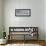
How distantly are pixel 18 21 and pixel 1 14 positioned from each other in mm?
752

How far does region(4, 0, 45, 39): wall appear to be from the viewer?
4801 millimetres

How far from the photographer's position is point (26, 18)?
15.8 ft

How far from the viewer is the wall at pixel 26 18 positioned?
4.80 metres

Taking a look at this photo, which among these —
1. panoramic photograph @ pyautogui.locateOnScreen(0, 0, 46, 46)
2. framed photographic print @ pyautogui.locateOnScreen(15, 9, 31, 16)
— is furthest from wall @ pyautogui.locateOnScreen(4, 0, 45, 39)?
framed photographic print @ pyautogui.locateOnScreen(15, 9, 31, 16)

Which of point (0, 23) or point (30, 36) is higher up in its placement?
point (0, 23)

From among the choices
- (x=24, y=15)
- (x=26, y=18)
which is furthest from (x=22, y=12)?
(x=26, y=18)

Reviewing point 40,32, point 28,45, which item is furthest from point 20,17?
point 28,45

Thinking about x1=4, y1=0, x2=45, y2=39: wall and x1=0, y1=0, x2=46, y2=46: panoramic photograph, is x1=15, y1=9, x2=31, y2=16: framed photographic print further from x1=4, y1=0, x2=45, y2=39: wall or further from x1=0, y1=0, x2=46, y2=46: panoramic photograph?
x1=4, y1=0, x2=45, y2=39: wall

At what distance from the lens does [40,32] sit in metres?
4.81

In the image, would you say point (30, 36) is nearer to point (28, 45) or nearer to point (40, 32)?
point (40, 32)

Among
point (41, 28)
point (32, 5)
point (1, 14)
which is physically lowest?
point (41, 28)

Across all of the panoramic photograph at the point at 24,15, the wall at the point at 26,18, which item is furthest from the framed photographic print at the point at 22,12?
the wall at the point at 26,18

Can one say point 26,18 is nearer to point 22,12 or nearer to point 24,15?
point 24,15

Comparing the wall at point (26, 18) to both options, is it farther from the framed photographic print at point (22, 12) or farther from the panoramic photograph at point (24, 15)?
the framed photographic print at point (22, 12)
